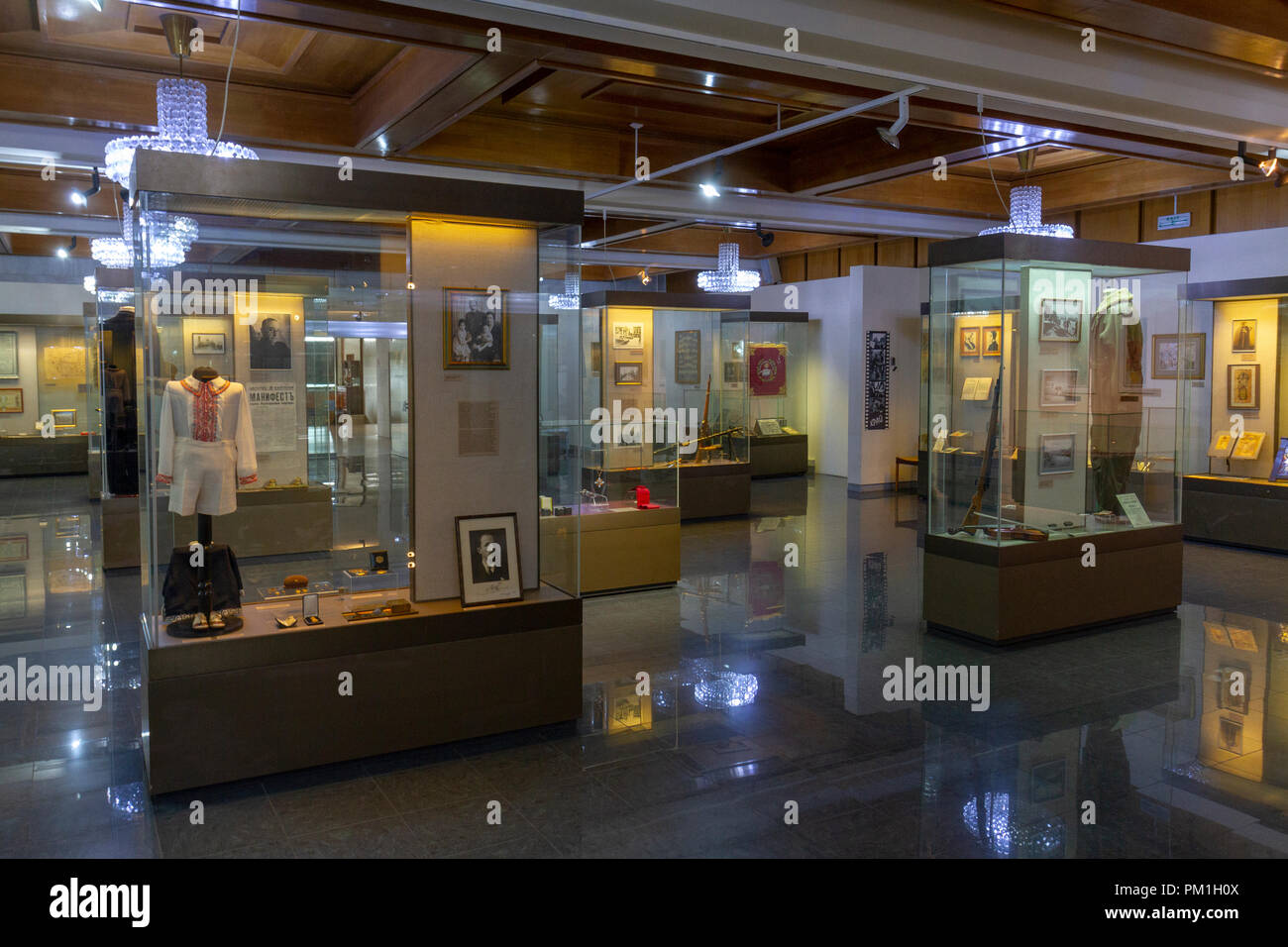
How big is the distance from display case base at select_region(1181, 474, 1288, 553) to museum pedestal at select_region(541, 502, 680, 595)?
505 cm

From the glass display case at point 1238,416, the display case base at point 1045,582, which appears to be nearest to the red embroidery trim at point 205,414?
the display case base at point 1045,582

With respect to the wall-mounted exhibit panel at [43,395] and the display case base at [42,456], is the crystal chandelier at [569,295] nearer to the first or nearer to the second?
the wall-mounted exhibit panel at [43,395]

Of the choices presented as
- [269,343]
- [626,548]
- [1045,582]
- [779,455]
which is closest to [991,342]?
[1045,582]

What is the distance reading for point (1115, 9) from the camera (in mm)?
5031

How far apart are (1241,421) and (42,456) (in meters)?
18.5

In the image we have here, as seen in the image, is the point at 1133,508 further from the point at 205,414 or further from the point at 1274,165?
the point at 205,414

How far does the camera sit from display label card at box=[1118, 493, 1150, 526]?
6.99 metres

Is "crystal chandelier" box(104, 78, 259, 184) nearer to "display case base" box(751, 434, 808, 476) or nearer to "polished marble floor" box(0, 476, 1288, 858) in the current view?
"polished marble floor" box(0, 476, 1288, 858)

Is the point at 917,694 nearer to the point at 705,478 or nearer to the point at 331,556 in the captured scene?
the point at 331,556

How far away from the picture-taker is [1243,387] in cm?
1025

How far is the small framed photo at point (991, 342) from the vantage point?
6.38 m
